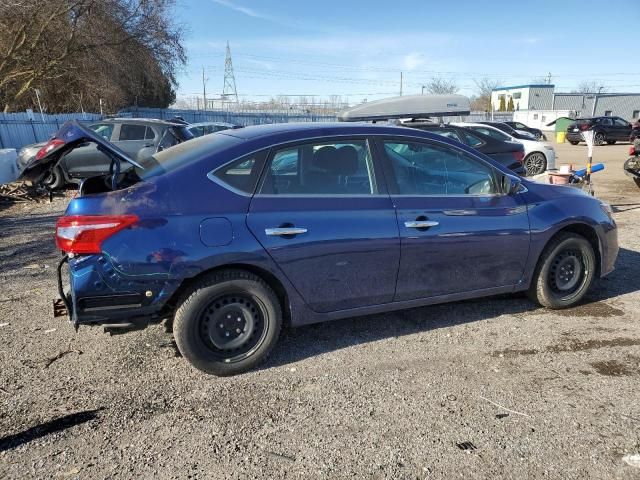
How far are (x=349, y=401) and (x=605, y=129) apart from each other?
104 ft

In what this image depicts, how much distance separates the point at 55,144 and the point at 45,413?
5.48ft

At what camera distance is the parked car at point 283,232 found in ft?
9.74

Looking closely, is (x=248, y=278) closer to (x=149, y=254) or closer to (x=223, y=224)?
(x=223, y=224)

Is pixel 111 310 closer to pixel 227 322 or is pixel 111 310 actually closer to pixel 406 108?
pixel 227 322

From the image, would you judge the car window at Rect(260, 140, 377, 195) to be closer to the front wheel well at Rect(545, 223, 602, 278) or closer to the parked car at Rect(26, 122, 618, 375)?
the parked car at Rect(26, 122, 618, 375)

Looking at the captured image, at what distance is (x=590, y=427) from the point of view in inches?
108

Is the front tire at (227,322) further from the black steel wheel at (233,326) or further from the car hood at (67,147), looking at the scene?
the car hood at (67,147)

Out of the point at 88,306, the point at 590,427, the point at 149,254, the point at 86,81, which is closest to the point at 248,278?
the point at 149,254

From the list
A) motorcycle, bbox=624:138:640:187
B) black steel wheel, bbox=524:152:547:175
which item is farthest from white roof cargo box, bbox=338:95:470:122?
black steel wheel, bbox=524:152:547:175

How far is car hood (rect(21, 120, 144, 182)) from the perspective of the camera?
10.00ft

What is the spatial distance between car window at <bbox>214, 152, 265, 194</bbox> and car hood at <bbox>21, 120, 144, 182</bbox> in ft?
2.27

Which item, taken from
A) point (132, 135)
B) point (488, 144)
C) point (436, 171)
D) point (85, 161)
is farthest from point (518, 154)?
point (85, 161)

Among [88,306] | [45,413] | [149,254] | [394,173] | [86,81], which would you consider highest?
[86,81]

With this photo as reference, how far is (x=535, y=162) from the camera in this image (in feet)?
42.9
